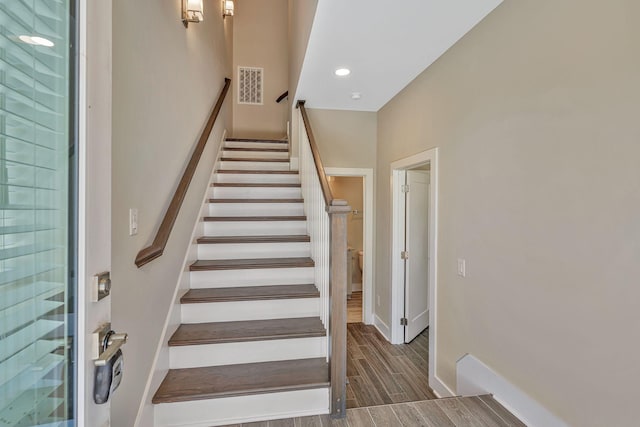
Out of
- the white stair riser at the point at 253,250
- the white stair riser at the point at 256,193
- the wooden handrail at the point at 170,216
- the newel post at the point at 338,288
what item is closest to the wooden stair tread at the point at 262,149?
the white stair riser at the point at 256,193

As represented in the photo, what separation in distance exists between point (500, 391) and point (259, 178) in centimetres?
303

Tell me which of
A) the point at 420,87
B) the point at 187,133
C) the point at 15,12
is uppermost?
the point at 420,87

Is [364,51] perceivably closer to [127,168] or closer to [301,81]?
[301,81]

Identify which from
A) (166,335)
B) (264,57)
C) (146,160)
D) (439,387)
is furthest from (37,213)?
(264,57)

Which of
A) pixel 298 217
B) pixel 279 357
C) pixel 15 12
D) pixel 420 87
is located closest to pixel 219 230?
pixel 298 217

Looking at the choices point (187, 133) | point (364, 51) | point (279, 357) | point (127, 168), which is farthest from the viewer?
point (187, 133)

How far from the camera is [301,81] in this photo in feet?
9.49

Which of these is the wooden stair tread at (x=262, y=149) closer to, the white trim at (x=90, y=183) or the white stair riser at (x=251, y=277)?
the white stair riser at (x=251, y=277)

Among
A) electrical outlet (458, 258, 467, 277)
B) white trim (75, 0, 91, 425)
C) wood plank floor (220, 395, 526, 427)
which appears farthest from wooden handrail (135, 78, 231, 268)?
electrical outlet (458, 258, 467, 277)

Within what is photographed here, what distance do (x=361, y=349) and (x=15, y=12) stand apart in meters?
3.43

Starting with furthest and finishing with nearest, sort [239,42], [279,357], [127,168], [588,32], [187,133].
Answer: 1. [239,42]
2. [187,133]
3. [279,357]
4. [127,168]
5. [588,32]

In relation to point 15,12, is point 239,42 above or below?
above

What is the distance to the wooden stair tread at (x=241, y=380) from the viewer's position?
1.71 metres

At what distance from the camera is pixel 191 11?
224 cm
